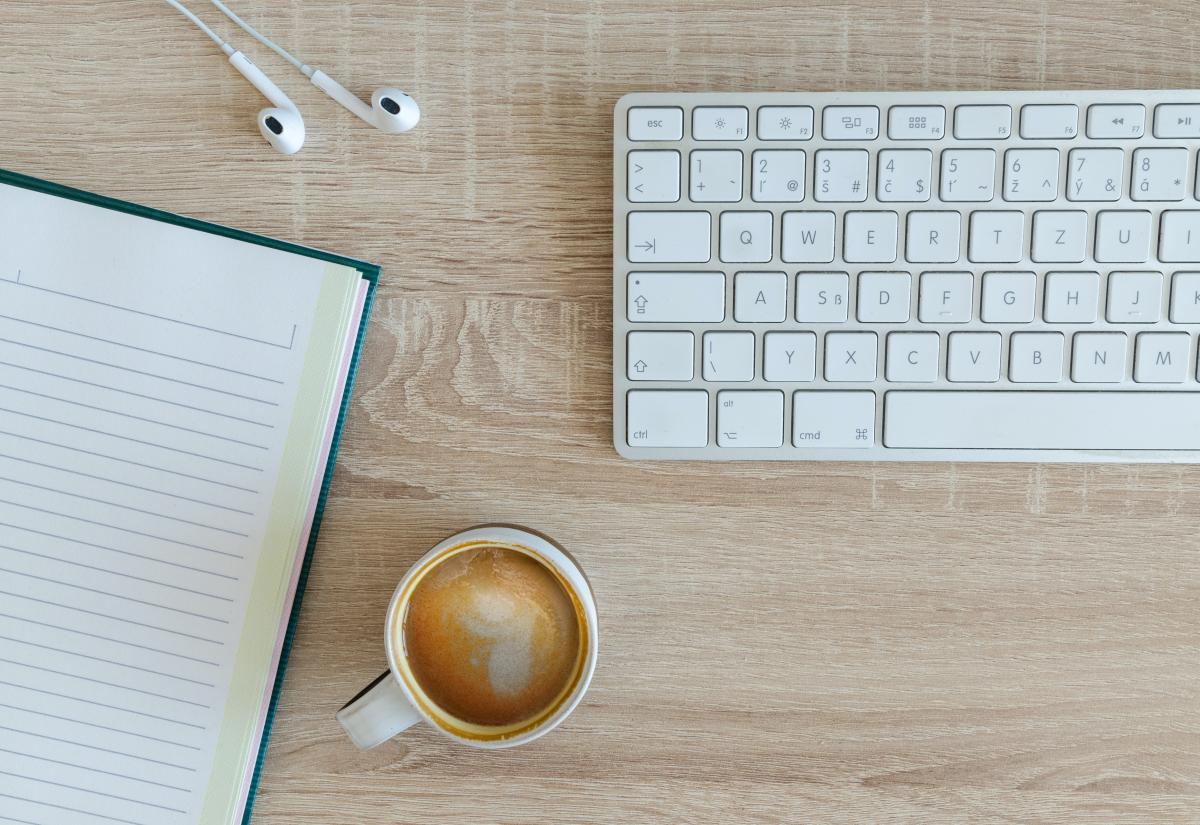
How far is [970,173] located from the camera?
480 millimetres

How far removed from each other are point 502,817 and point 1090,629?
1.31 feet

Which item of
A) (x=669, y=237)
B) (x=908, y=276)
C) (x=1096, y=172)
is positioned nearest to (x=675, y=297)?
(x=669, y=237)

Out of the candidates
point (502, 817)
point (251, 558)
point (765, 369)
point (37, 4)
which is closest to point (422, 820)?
point (502, 817)

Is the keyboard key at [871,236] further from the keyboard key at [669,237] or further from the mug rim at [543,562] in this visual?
the mug rim at [543,562]

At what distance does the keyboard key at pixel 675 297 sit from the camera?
0.49 metres

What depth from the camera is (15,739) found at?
0.53m

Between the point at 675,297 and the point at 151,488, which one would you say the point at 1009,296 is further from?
the point at 151,488

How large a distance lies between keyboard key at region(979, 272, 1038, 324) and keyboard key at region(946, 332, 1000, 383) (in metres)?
0.01

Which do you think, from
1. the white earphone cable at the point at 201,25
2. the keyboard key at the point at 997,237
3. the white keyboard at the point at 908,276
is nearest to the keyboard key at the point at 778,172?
the white keyboard at the point at 908,276

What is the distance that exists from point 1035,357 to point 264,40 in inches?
20.2

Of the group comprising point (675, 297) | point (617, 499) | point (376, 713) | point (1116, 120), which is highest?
point (1116, 120)

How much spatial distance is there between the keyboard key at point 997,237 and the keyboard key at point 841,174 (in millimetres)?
69

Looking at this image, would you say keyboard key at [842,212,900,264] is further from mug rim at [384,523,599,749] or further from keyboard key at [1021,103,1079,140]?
mug rim at [384,523,599,749]

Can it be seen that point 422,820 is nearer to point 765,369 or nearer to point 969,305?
point 765,369
